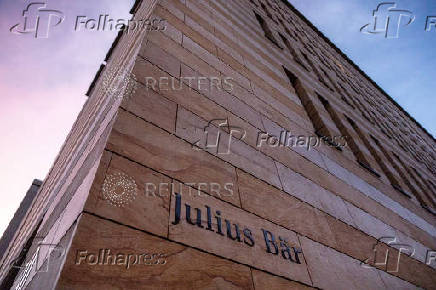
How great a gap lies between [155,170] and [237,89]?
208cm

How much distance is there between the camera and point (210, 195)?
2.01m

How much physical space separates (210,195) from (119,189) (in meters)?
0.68

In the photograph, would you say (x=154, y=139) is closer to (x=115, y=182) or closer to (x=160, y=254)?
(x=115, y=182)

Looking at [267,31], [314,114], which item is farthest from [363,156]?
[267,31]

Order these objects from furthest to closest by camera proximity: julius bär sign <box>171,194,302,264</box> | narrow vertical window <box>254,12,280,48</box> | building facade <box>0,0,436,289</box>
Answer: narrow vertical window <box>254,12,280,48</box> < julius bär sign <box>171,194,302,264</box> < building facade <box>0,0,436,289</box>

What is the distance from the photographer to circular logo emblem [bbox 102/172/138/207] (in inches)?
59.5

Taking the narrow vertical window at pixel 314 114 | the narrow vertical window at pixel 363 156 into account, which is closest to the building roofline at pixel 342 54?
the narrow vertical window at pixel 363 156

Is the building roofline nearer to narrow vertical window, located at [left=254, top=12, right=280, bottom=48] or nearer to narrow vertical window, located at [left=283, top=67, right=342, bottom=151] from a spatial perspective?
narrow vertical window, located at [left=254, top=12, right=280, bottom=48]

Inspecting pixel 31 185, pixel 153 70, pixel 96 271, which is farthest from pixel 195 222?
pixel 31 185

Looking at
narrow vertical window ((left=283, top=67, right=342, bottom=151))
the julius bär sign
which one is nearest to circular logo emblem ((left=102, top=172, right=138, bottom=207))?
the julius bär sign

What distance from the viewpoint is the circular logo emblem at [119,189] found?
1512 millimetres

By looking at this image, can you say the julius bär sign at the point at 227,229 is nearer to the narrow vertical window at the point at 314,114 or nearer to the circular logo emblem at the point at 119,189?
the circular logo emblem at the point at 119,189

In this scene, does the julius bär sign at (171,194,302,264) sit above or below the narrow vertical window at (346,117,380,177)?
below

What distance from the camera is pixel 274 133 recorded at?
3494mm
